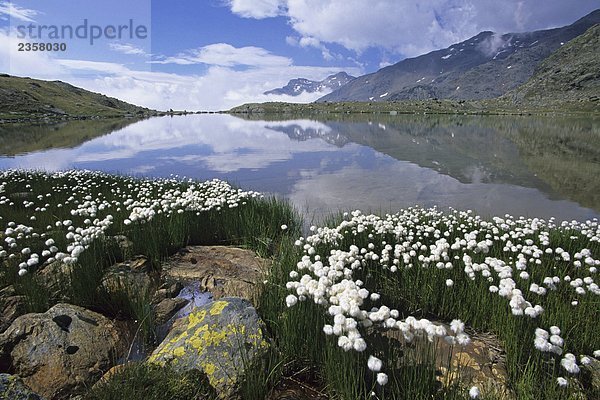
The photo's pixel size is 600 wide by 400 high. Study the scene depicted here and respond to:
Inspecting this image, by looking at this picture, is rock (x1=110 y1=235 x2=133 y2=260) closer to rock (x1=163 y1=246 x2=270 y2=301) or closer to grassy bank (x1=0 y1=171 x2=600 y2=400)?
grassy bank (x1=0 y1=171 x2=600 y2=400)

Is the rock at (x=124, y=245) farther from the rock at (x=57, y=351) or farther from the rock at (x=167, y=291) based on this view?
the rock at (x=57, y=351)

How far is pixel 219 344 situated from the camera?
207 inches

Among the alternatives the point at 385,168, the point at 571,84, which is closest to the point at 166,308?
the point at 385,168

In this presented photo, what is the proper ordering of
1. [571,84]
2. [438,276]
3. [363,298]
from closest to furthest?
[363,298]
[438,276]
[571,84]

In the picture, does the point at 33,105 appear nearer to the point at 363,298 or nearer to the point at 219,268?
the point at 219,268

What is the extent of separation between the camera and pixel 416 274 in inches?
311

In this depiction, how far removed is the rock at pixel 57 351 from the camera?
17.1ft

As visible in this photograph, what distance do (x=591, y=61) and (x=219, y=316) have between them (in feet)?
813

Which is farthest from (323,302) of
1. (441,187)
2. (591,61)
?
(591,61)

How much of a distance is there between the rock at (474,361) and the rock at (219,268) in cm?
387

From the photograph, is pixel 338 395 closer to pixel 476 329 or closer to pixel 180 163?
pixel 476 329

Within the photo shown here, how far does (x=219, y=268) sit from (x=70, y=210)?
22.3ft

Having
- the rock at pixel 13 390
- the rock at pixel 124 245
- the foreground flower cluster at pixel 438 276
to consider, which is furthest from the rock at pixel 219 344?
the rock at pixel 124 245

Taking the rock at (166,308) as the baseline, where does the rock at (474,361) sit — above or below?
above
